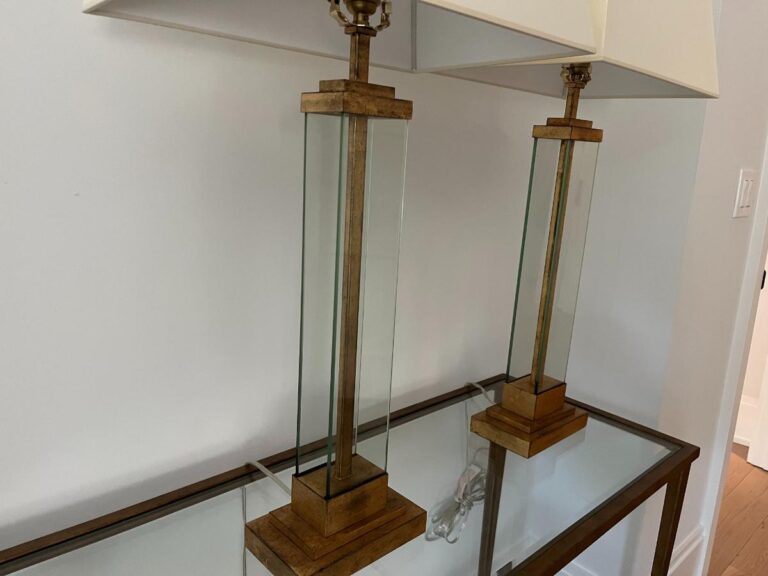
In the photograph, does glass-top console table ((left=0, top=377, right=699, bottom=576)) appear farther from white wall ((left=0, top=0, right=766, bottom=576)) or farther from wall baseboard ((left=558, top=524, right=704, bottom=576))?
wall baseboard ((left=558, top=524, right=704, bottom=576))

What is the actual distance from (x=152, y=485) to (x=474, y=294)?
665mm

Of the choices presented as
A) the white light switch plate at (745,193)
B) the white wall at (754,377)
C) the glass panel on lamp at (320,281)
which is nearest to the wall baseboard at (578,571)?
the white light switch plate at (745,193)

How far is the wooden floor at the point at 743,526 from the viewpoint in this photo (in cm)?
193

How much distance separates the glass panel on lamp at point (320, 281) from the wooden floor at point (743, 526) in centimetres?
176

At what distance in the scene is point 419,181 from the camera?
1.01 meters

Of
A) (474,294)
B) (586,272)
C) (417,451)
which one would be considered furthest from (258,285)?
(586,272)

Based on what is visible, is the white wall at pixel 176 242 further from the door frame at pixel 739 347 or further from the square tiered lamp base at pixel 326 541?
the door frame at pixel 739 347

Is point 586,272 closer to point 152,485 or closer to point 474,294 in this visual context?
point 474,294

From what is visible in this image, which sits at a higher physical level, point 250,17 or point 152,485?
point 250,17

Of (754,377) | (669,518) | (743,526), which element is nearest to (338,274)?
(669,518)

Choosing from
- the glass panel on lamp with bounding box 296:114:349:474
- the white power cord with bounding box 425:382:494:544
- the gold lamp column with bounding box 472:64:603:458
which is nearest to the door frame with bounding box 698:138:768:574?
the gold lamp column with bounding box 472:64:603:458

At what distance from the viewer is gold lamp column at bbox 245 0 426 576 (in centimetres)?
60

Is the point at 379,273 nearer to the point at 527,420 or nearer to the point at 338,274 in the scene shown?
the point at 338,274

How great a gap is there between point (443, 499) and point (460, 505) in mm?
29
